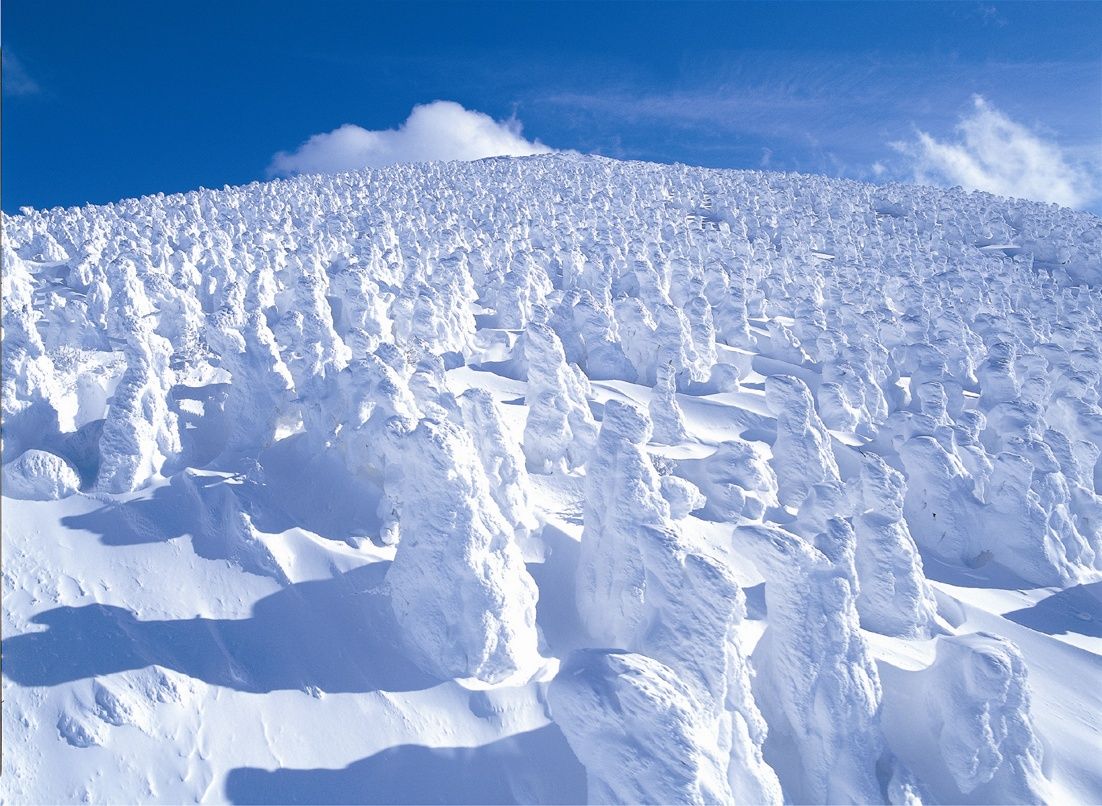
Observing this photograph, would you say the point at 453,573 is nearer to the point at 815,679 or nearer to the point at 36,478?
the point at 815,679

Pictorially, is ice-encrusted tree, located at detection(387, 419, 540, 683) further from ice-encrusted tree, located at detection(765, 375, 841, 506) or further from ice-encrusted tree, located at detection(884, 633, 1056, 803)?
ice-encrusted tree, located at detection(765, 375, 841, 506)

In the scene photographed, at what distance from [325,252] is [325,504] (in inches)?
912

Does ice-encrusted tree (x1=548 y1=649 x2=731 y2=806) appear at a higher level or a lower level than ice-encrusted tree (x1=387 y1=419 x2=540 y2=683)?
lower

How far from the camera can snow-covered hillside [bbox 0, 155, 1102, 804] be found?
7.69 m

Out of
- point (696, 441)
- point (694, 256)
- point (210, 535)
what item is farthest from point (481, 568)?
point (694, 256)

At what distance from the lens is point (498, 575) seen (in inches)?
371

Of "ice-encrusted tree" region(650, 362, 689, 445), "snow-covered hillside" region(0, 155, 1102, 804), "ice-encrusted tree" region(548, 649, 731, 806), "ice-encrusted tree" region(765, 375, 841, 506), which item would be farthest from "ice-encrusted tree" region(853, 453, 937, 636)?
"ice-encrusted tree" region(548, 649, 731, 806)

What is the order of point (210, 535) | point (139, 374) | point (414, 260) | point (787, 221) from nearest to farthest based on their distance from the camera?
point (210, 535) → point (139, 374) → point (414, 260) → point (787, 221)

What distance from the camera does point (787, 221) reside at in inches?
2277

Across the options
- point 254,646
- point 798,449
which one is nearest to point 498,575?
point 254,646

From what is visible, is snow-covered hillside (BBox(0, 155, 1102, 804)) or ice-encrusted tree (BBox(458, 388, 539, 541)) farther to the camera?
ice-encrusted tree (BBox(458, 388, 539, 541))

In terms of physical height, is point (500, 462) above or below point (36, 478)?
below

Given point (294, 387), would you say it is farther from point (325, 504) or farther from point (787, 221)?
point (787, 221)

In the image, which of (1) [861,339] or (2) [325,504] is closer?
(2) [325,504]
